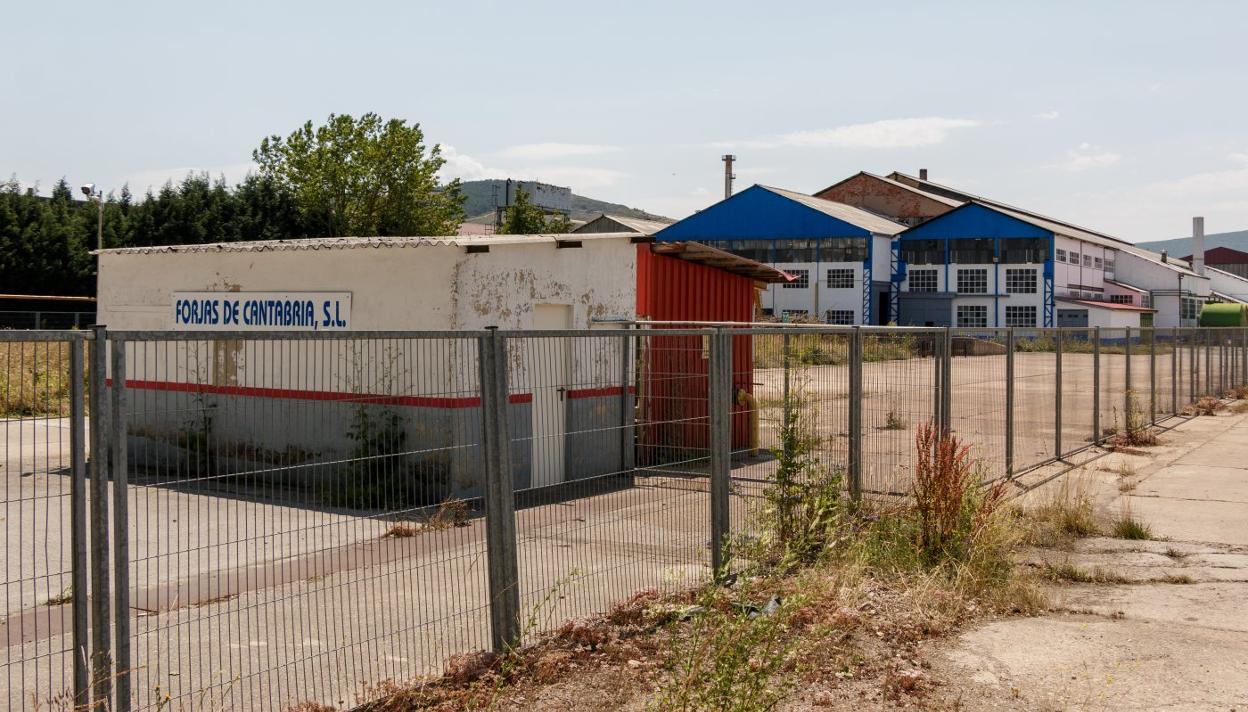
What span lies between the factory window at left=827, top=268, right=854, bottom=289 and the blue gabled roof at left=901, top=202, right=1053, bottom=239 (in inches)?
211

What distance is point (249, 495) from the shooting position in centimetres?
470

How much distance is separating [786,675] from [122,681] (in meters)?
3.21

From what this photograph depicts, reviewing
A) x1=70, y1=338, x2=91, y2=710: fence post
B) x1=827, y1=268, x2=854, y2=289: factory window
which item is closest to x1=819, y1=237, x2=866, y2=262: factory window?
x1=827, y1=268, x2=854, y2=289: factory window

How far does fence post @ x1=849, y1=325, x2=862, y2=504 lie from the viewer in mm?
9336

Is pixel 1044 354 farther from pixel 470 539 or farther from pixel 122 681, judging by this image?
pixel 122 681

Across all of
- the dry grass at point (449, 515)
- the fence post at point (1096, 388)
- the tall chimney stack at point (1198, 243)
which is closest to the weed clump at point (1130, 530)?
the fence post at point (1096, 388)

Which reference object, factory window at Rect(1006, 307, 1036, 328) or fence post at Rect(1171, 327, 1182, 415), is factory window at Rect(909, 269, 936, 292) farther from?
fence post at Rect(1171, 327, 1182, 415)

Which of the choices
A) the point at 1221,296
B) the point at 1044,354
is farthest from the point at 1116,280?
the point at 1044,354

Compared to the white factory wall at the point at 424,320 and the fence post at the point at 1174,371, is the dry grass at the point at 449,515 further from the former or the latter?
the fence post at the point at 1174,371

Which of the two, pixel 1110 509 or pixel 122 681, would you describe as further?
pixel 1110 509

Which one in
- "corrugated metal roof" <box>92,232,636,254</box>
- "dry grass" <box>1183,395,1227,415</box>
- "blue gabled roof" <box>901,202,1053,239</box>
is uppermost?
"blue gabled roof" <box>901,202,1053,239</box>

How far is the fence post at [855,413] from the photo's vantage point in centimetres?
934

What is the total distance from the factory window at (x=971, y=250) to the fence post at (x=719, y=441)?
5670cm

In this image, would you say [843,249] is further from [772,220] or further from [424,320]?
[424,320]
